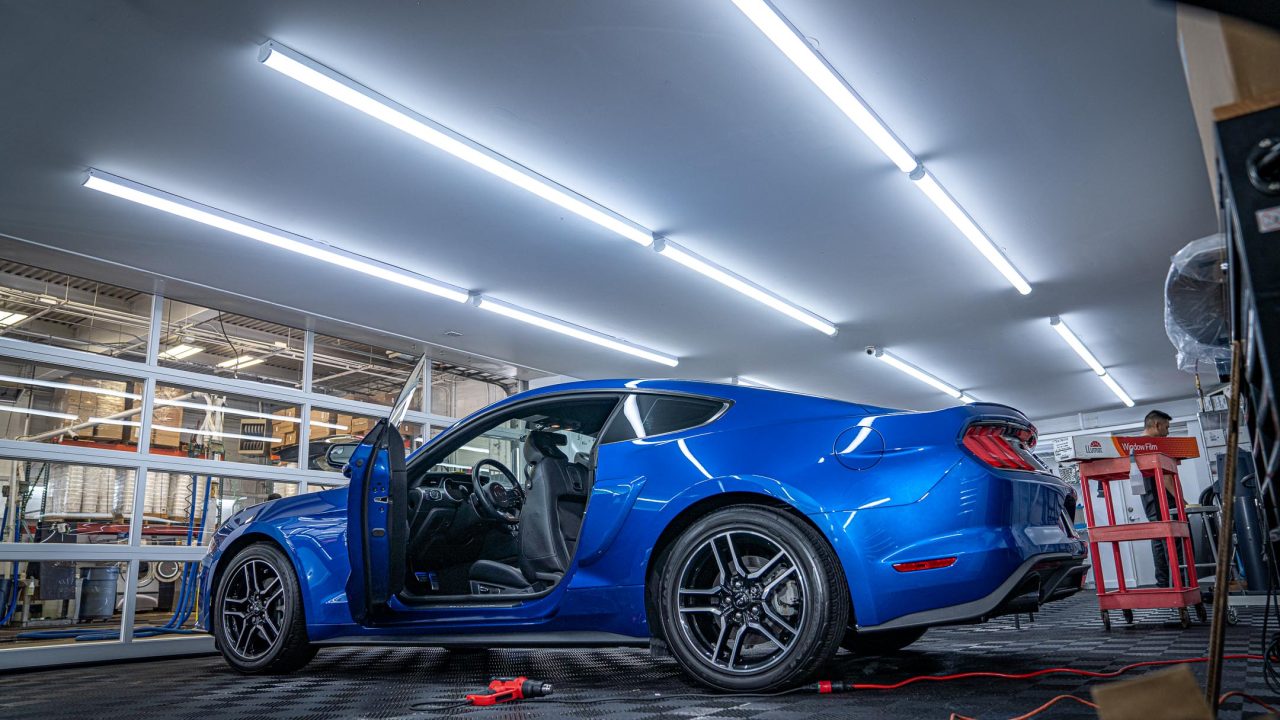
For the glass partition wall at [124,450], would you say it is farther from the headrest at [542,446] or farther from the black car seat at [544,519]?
the headrest at [542,446]

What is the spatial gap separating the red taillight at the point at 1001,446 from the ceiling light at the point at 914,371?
25.0ft

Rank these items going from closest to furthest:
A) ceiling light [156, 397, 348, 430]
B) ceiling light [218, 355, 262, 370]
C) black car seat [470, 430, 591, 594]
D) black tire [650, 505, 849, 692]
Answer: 1. black tire [650, 505, 849, 692]
2. black car seat [470, 430, 591, 594]
3. ceiling light [156, 397, 348, 430]
4. ceiling light [218, 355, 262, 370]

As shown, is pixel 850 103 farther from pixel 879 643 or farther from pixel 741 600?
pixel 741 600

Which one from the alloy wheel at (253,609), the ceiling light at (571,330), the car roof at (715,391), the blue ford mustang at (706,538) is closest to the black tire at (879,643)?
the blue ford mustang at (706,538)

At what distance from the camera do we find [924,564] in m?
2.35

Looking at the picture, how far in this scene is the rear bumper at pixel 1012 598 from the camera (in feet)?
7.57

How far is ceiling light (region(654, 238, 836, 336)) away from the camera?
6.88 metres

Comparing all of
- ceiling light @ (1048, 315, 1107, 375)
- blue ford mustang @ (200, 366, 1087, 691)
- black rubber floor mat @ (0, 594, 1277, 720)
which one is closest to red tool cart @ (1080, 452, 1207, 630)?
black rubber floor mat @ (0, 594, 1277, 720)

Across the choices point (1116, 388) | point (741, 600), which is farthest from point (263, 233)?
point (1116, 388)

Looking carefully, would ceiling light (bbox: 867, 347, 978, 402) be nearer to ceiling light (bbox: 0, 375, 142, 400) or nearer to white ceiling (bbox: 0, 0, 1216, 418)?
white ceiling (bbox: 0, 0, 1216, 418)

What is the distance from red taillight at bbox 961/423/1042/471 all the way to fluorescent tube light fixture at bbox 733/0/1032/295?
233 centimetres

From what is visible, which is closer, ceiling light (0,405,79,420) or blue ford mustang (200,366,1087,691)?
blue ford mustang (200,366,1087,691)

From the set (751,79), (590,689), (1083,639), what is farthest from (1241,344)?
(751,79)

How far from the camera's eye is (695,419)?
2.87 meters
